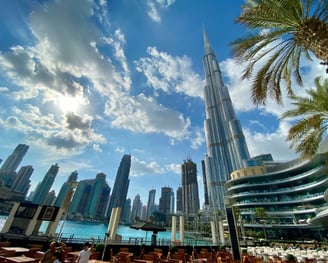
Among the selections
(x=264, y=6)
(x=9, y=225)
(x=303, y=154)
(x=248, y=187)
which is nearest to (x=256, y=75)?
(x=264, y=6)

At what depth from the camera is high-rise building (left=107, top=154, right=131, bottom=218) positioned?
163 metres

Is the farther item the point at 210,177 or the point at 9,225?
the point at 210,177

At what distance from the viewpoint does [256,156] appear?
12162cm

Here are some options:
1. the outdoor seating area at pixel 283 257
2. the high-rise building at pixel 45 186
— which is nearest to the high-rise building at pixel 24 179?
the high-rise building at pixel 45 186

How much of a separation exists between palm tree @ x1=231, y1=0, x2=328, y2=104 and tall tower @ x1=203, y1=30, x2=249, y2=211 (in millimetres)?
104598

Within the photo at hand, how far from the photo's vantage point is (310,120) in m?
8.38

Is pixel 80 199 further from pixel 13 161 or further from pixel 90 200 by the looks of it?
pixel 13 161

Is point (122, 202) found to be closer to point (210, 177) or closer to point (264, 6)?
point (210, 177)

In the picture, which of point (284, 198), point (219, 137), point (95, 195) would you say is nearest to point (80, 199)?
point (95, 195)

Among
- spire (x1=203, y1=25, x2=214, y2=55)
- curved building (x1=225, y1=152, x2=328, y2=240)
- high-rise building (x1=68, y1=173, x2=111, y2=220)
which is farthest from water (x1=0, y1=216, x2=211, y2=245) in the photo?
spire (x1=203, y1=25, x2=214, y2=55)

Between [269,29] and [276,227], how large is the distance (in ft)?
180

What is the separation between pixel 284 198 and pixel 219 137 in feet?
305

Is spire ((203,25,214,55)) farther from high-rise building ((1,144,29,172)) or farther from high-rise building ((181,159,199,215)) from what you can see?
high-rise building ((1,144,29,172))

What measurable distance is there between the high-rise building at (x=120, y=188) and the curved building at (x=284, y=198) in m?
135
